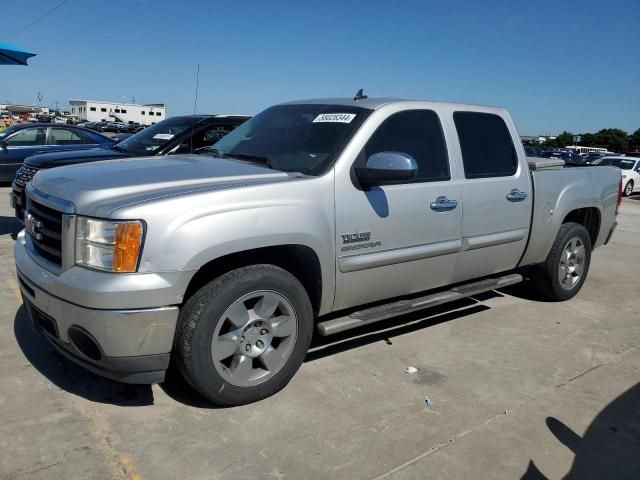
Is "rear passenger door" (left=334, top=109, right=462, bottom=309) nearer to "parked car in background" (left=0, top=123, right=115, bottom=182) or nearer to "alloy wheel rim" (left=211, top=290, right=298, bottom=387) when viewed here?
"alloy wheel rim" (left=211, top=290, right=298, bottom=387)

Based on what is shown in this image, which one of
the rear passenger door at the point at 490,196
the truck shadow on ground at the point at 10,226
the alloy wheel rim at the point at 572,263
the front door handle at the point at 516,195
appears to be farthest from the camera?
the truck shadow on ground at the point at 10,226

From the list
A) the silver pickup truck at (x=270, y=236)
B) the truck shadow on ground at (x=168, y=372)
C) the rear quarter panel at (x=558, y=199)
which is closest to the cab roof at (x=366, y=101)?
the silver pickup truck at (x=270, y=236)

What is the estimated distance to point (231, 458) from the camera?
275cm

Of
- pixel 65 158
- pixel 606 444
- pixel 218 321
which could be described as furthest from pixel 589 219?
pixel 65 158

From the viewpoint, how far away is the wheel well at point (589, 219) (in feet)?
18.8

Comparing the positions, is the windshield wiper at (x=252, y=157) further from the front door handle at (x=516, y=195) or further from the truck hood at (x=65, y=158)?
the truck hood at (x=65, y=158)

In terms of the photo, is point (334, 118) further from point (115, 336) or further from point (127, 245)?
point (115, 336)

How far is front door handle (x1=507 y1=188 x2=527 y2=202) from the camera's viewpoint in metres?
4.61

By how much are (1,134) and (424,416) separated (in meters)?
10.9

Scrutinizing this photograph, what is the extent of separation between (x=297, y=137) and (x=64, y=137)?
29.2 ft

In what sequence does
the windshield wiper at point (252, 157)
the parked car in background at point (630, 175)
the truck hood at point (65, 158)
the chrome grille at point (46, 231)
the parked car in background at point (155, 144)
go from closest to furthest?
the chrome grille at point (46, 231)
the windshield wiper at point (252, 157)
the truck hood at point (65, 158)
the parked car in background at point (155, 144)
the parked car in background at point (630, 175)

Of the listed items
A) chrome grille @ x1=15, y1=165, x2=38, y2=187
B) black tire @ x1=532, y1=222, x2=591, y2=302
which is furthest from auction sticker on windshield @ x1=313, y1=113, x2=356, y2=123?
chrome grille @ x1=15, y1=165, x2=38, y2=187

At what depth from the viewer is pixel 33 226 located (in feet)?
11.0

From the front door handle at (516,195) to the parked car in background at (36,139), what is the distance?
882 cm
